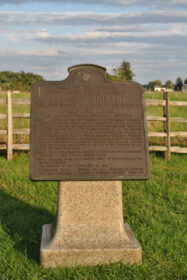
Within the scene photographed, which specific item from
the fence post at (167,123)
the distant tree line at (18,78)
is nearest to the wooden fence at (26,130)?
the fence post at (167,123)

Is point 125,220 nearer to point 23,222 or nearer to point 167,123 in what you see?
point 23,222

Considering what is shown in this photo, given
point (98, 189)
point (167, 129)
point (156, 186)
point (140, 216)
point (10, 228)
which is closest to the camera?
point (98, 189)

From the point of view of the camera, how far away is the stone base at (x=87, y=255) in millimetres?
4078

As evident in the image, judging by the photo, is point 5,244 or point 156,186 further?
point 156,186

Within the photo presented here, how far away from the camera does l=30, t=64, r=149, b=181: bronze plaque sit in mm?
4168

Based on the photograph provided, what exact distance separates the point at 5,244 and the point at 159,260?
180cm

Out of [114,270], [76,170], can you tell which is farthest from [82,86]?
[114,270]

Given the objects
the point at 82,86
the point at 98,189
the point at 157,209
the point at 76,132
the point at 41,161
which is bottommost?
the point at 157,209

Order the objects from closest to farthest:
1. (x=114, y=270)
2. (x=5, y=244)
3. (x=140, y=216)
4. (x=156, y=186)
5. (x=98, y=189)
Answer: (x=114, y=270) → (x=98, y=189) → (x=5, y=244) → (x=140, y=216) → (x=156, y=186)

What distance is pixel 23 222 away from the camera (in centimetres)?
539

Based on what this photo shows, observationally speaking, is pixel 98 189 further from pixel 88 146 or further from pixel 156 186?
pixel 156 186

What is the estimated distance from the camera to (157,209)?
5938 mm

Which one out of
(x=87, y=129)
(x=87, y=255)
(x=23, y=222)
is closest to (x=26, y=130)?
(x=23, y=222)

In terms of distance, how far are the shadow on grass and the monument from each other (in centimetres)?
39
